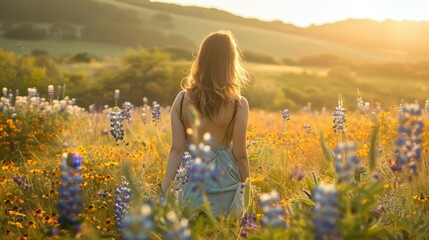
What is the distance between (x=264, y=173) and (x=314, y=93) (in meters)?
17.2

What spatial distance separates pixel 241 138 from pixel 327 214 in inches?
96.3

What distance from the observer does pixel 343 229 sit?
5.91 feet

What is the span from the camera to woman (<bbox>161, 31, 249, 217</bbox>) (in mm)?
3998

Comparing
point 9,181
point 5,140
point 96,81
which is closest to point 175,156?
point 9,181

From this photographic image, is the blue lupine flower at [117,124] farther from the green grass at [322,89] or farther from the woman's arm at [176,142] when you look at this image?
the green grass at [322,89]

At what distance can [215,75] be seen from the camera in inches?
158

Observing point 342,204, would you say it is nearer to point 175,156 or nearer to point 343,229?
point 343,229

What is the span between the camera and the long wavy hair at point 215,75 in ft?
13.1

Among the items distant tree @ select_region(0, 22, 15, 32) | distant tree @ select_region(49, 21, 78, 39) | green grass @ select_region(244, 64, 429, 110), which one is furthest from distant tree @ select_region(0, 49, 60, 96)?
distant tree @ select_region(49, 21, 78, 39)

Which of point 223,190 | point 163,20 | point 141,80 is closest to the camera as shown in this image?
point 223,190

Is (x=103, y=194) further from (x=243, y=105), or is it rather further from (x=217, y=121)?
(x=243, y=105)

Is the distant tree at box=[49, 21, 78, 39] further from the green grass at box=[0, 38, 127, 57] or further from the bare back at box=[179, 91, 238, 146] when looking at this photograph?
the bare back at box=[179, 91, 238, 146]

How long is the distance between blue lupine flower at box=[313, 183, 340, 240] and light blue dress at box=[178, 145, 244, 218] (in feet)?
7.23

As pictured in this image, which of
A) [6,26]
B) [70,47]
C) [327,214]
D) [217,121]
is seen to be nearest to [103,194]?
[217,121]
